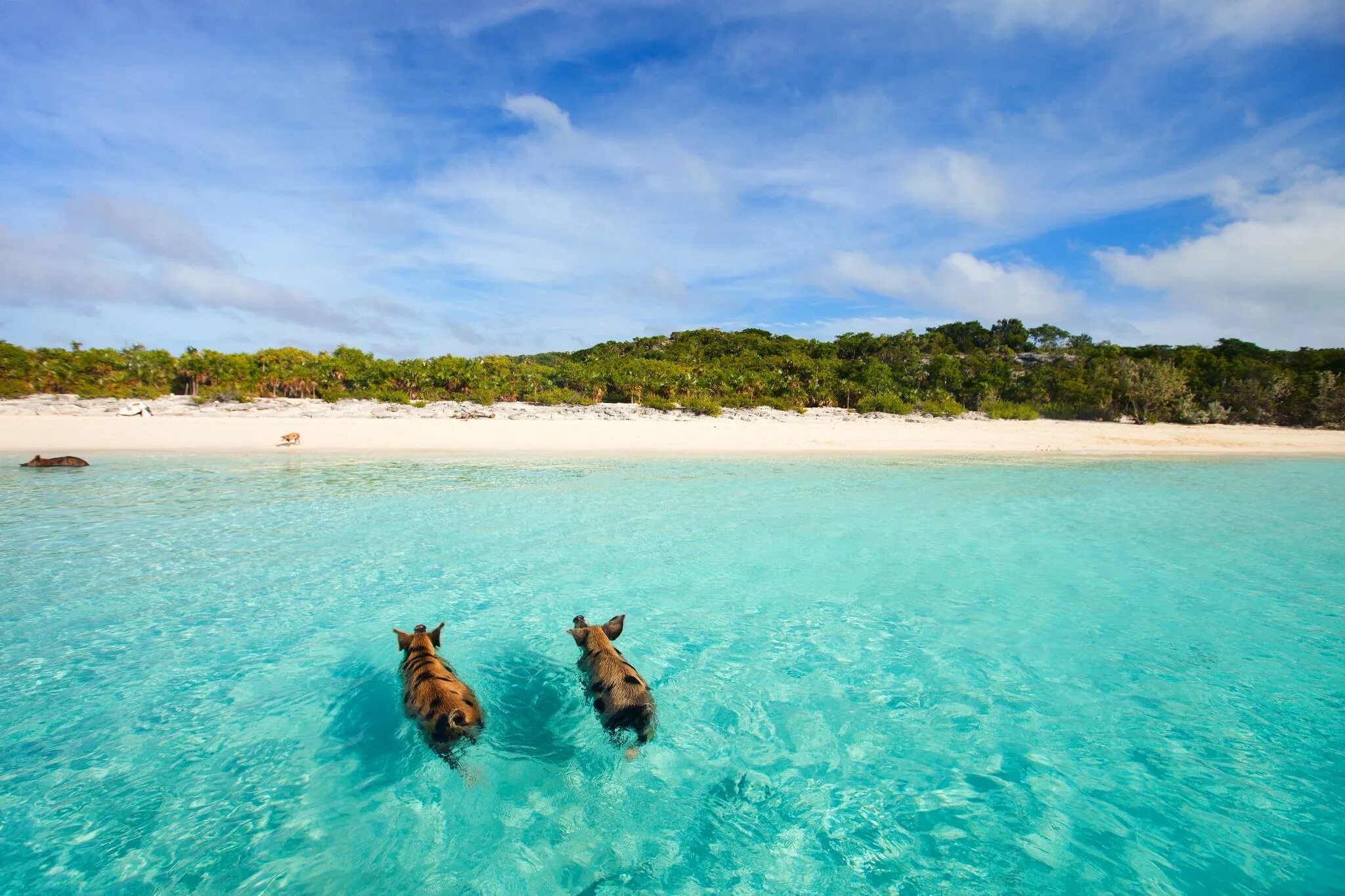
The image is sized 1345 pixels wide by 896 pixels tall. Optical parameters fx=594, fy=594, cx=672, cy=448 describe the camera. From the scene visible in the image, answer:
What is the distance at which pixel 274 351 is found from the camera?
132ft

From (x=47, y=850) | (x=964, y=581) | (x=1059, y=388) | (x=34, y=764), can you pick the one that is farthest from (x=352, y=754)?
(x=1059, y=388)

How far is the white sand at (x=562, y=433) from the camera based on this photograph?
A: 72.8 ft

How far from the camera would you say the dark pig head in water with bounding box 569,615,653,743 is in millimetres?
3625

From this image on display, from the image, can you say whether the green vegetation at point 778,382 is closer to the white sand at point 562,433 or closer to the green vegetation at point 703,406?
the green vegetation at point 703,406

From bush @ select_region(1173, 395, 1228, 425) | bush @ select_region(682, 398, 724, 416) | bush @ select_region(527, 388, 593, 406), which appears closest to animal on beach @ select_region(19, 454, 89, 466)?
bush @ select_region(527, 388, 593, 406)

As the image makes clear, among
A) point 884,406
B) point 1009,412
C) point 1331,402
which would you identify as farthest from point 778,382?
point 1331,402

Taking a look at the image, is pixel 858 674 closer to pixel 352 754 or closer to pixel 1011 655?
pixel 1011 655

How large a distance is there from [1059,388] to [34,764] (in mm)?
45931

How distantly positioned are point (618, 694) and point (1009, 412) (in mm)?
38665

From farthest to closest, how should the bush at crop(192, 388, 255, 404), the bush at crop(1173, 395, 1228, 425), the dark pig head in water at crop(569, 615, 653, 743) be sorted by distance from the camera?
the bush at crop(1173, 395, 1228, 425) < the bush at crop(192, 388, 255, 404) < the dark pig head in water at crop(569, 615, 653, 743)

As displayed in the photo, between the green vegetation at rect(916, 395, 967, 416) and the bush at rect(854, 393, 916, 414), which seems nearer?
the bush at rect(854, 393, 916, 414)

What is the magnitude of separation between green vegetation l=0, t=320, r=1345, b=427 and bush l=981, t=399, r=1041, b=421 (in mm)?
105

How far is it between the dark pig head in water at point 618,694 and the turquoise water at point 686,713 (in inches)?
11.5

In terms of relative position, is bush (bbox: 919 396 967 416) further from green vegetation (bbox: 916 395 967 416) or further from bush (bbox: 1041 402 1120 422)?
bush (bbox: 1041 402 1120 422)
